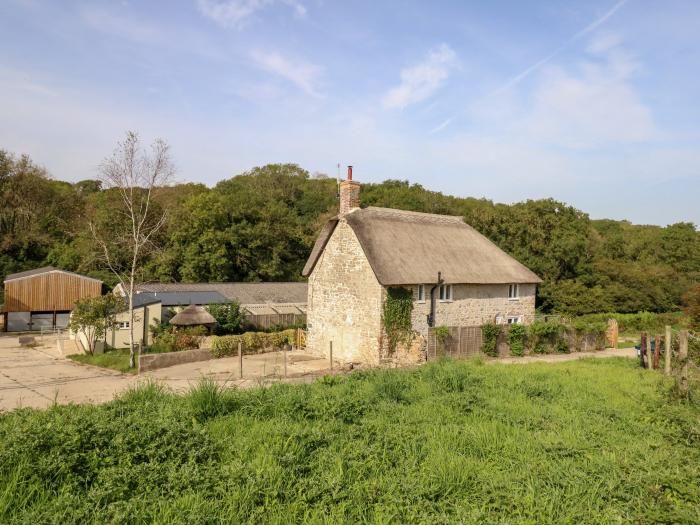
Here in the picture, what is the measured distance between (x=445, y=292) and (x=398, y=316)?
3.39 meters

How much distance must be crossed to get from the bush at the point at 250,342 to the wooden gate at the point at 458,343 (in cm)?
865

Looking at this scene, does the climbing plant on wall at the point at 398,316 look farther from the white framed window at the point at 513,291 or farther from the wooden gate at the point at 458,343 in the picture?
the white framed window at the point at 513,291

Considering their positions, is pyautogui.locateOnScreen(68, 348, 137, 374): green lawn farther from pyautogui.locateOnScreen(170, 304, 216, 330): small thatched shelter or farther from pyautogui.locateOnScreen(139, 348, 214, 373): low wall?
pyautogui.locateOnScreen(170, 304, 216, 330): small thatched shelter

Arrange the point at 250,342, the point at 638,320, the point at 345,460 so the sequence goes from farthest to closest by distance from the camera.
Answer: the point at 638,320 → the point at 250,342 → the point at 345,460

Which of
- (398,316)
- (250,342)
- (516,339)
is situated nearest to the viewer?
(398,316)

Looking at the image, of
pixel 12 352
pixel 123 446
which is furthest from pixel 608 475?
pixel 12 352

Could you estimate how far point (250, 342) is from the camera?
25.5 metres

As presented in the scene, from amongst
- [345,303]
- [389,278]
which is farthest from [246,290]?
[389,278]

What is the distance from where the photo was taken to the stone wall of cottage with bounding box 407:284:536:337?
23.7 meters

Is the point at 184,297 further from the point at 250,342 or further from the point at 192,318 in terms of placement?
the point at 250,342

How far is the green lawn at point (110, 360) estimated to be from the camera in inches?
829

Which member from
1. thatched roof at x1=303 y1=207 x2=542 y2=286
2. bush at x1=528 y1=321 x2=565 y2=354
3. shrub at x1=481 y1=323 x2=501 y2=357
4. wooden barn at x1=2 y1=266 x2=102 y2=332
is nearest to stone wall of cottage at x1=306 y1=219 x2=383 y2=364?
thatched roof at x1=303 y1=207 x2=542 y2=286

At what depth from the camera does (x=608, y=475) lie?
7.16m

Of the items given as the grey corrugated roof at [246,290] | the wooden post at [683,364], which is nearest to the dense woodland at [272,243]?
the grey corrugated roof at [246,290]
